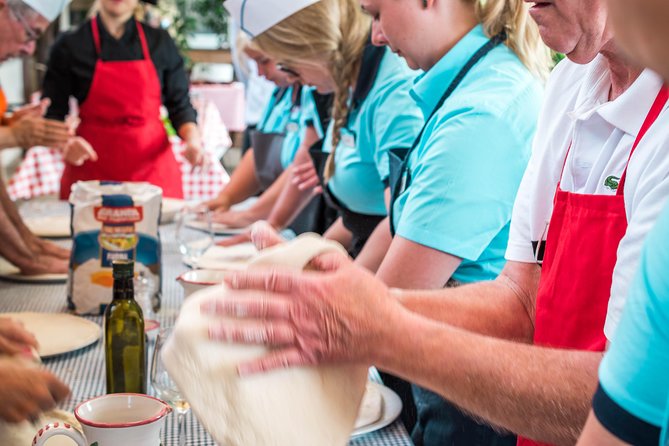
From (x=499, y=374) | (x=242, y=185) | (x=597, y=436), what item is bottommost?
(x=242, y=185)

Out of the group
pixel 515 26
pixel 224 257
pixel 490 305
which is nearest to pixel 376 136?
pixel 515 26

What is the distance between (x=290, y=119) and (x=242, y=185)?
36 cm

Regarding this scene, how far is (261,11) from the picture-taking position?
229 centimetres

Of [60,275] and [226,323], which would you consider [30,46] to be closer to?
[60,275]

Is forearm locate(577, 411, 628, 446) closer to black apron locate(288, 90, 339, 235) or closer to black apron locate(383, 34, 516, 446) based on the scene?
black apron locate(383, 34, 516, 446)

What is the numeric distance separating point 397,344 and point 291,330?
0.12m

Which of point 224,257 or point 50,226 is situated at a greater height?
point 224,257

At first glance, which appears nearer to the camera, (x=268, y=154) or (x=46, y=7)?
(x=46, y=7)

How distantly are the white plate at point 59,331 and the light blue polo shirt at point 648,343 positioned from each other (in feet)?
4.04

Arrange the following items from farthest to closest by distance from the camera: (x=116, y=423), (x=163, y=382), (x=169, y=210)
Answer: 1. (x=169, y=210)
2. (x=163, y=382)
3. (x=116, y=423)

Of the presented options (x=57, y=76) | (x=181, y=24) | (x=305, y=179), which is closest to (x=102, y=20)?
(x=57, y=76)

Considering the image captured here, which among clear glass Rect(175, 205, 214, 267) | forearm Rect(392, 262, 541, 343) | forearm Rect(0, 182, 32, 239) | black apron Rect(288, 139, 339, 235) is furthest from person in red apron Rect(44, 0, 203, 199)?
forearm Rect(392, 262, 541, 343)

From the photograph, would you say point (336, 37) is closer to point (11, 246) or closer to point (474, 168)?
point (474, 168)

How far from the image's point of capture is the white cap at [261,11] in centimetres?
221
